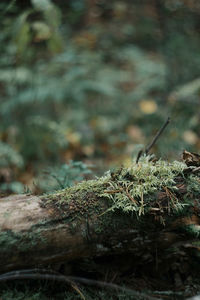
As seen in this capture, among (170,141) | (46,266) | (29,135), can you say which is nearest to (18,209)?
(46,266)

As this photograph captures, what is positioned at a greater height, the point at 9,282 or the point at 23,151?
the point at 23,151

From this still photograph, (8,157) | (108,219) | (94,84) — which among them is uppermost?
(94,84)

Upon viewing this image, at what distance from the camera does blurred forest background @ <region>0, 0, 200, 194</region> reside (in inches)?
194

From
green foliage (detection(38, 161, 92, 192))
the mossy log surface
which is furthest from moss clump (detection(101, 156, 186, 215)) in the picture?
green foliage (detection(38, 161, 92, 192))

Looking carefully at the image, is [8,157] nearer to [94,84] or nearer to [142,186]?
[94,84]

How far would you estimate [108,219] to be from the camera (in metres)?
1.73

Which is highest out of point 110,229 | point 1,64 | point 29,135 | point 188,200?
point 1,64

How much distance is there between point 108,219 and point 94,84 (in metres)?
5.01

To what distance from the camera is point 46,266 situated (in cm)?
174

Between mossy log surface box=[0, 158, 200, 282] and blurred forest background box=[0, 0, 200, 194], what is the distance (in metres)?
2.36

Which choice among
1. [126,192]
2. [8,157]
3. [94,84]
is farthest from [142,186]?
[94,84]

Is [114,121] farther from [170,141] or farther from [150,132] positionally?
[170,141]

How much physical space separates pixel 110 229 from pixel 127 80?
6.59 m

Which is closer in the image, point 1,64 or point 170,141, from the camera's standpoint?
point 170,141
